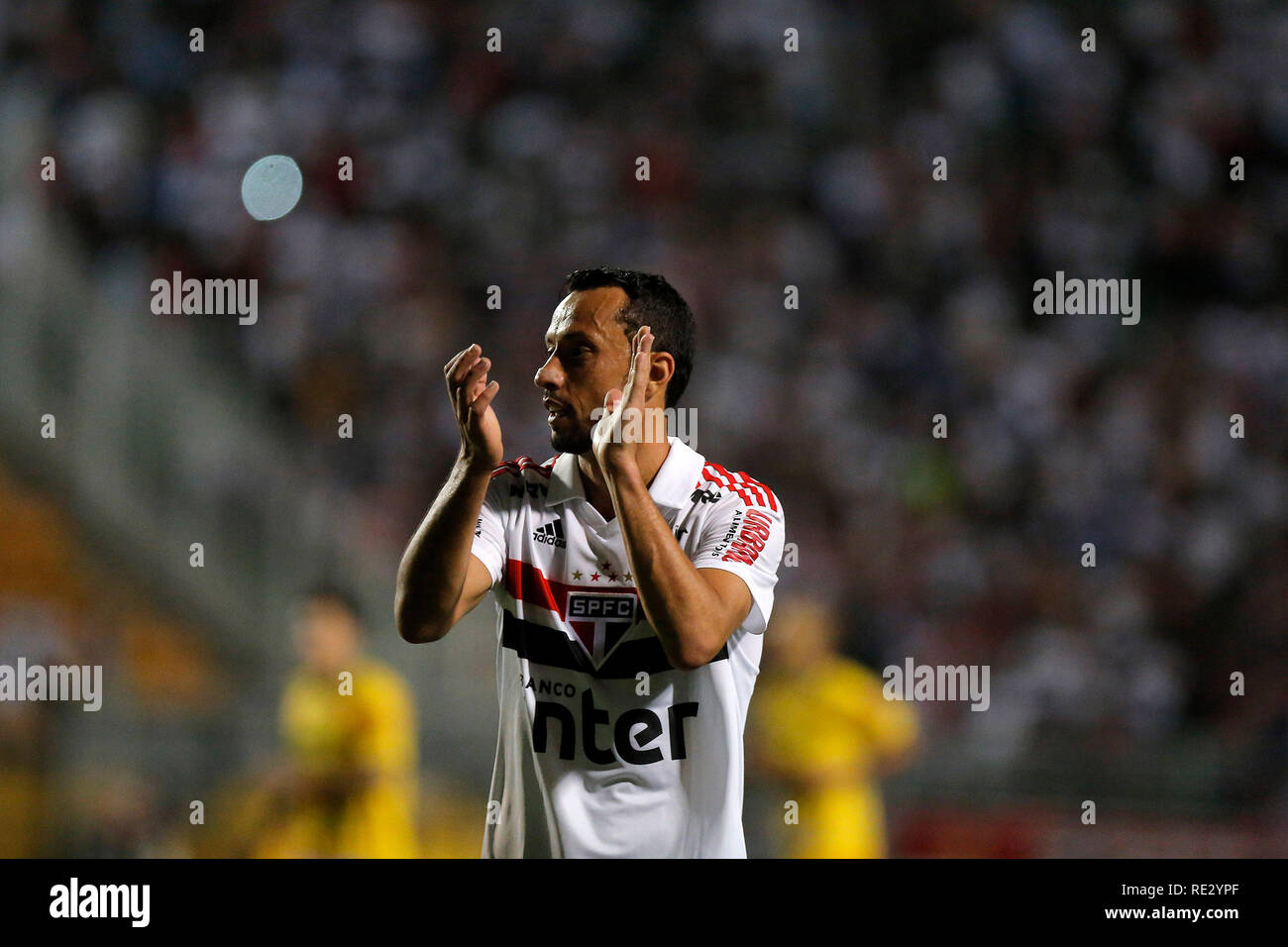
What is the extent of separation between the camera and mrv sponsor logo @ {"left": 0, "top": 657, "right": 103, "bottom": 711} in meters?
5.35

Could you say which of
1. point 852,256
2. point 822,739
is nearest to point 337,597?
point 822,739

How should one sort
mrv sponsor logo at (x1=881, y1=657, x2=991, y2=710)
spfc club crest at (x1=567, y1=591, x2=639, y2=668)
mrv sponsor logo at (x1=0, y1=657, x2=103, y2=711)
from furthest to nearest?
mrv sponsor logo at (x1=881, y1=657, x2=991, y2=710)
mrv sponsor logo at (x1=0, y1=657, x2=103, y2=711)
spfc club crest at (x1=567, y1=591, x2=639, y2=668)

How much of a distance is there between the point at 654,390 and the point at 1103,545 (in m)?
5.46

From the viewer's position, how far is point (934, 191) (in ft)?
27.7

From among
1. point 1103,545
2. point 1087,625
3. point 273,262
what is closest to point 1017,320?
point 1103,545

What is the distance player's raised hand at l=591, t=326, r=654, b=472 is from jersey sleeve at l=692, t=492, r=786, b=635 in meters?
0.27

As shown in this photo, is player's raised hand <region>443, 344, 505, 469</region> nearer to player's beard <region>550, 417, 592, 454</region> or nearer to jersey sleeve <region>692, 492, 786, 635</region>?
player's beard <region>550, 417, 592, 454</region>

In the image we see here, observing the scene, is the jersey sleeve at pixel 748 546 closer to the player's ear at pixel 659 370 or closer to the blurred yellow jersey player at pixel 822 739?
the player's ear at pixel 659 370

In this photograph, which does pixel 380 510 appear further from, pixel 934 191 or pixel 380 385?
pixel 934 191

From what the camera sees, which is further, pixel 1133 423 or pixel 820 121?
pixel 820 121

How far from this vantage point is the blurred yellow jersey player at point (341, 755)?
15.7 ft

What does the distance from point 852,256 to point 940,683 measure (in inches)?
119
